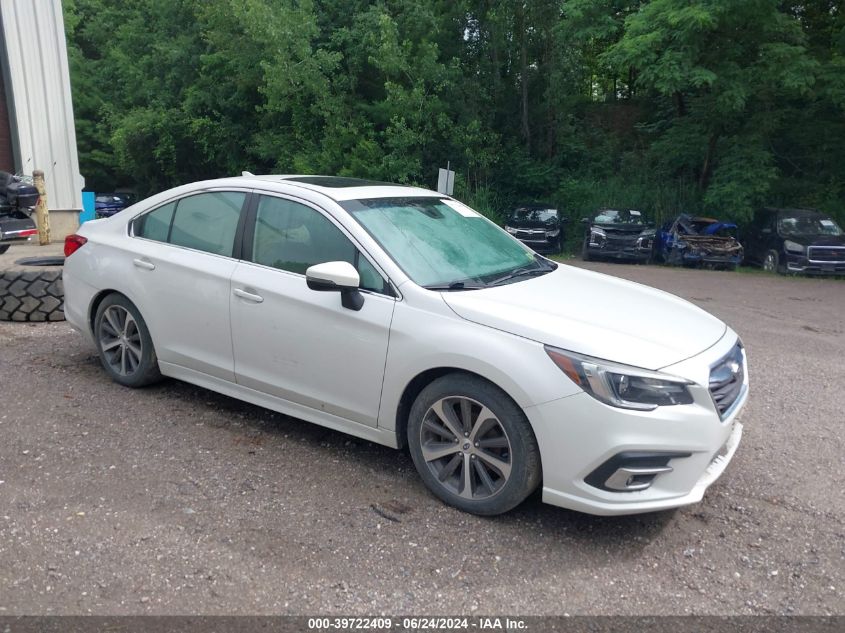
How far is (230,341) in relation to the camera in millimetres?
4469

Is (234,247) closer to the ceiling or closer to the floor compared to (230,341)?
closer to the ceiling

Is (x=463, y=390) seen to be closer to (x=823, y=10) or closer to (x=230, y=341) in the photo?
(x=230, y=341)

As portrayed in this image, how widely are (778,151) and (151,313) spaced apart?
21953 millimetres

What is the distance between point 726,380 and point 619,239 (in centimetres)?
1666

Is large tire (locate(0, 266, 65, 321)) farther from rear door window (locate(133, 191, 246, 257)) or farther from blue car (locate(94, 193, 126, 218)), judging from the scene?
blue car (locate(94, 193, 126, 218))

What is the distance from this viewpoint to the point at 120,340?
520 cm

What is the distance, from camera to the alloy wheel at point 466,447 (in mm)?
3516

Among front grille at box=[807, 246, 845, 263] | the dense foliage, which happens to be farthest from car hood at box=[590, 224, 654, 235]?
front grille at box=[807, 246, 845, 263]

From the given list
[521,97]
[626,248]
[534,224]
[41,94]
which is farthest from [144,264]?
[521,97]

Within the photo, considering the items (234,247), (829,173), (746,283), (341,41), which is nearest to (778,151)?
(829,173)

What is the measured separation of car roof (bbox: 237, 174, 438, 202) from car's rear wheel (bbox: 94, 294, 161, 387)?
1.25 m

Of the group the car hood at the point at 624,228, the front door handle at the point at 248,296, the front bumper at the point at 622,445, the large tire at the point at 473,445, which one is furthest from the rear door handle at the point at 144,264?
the car hood at the point at 624,228

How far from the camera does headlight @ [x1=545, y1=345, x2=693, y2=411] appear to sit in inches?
127

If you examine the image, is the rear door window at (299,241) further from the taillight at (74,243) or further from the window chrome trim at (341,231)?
the taillight at (74,243)
